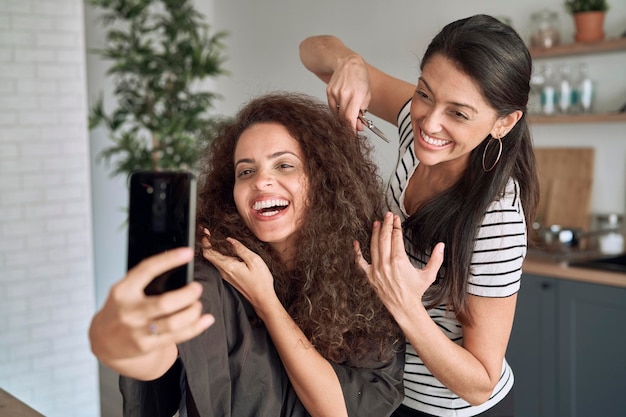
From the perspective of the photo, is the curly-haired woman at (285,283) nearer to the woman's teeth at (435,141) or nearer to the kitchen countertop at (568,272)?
the woman's teeth at (435,141)

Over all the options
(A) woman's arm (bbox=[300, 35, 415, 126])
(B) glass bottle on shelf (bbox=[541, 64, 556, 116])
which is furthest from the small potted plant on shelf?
(A) woman's arm (bbox=[300, 35, 415, 126])

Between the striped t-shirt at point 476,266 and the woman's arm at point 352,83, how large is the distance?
13 cm

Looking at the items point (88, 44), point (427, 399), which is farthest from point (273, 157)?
point (88, 44)

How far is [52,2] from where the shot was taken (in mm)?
3434

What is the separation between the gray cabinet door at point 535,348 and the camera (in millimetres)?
3533

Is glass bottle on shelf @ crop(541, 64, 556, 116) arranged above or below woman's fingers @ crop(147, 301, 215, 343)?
above

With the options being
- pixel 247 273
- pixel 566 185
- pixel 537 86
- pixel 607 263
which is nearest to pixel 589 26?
pixel 537 86

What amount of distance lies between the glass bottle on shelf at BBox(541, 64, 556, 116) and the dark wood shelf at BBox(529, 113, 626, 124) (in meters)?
0.05

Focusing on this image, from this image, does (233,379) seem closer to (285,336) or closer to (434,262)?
(285,336)

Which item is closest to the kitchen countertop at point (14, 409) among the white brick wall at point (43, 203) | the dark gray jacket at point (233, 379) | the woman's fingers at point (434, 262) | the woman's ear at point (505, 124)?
the dark gray jacket at point (233, 379)

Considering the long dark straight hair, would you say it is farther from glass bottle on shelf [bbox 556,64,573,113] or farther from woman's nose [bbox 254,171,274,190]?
glass bottle on shelf [bbox 556,64,573,113]

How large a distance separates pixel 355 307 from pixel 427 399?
36 centimetres

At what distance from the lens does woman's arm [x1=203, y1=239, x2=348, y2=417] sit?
136cm

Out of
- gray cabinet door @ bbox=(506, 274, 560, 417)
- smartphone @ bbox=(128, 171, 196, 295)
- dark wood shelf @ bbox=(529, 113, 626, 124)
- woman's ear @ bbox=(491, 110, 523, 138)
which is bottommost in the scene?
gray cabinet door @ bbox=(506, 274, 560, 417)
